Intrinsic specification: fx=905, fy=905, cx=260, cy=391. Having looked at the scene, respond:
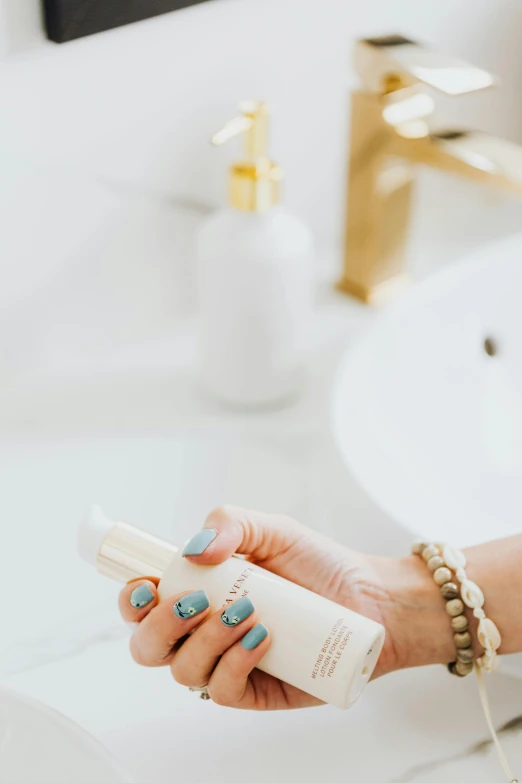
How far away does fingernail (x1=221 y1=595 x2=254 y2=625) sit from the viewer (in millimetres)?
425

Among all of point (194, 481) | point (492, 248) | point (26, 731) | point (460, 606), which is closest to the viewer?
point (26, 731)

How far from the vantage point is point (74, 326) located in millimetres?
707

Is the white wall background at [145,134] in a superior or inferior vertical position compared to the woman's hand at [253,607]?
superior

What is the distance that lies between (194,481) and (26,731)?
0.83 feet

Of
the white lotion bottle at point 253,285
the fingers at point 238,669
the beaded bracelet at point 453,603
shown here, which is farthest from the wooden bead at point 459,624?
the white lotion bottle at point 253,285

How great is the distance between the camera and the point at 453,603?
0.50m

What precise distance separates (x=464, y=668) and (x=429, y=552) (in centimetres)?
6

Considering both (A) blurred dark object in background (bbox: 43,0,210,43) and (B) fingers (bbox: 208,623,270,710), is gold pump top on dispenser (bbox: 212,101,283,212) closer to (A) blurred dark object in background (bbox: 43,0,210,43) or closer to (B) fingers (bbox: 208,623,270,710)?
(A) blurred dark object in background (bbox: 43,0,210,43)

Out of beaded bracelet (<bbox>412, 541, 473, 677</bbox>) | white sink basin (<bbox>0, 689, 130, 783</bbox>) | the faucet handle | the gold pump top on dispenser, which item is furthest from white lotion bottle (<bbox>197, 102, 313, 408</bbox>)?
white sink basin (<bbox>0, 689, 130, 783</bbox>)

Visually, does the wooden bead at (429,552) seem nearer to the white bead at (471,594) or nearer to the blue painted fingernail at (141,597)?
the white bead at (471,594)

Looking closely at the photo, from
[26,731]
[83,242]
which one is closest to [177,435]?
[83,242]

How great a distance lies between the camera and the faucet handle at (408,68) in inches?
24.5

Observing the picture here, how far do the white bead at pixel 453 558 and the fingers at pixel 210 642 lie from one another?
129mm

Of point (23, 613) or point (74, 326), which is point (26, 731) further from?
point (74, 326)
